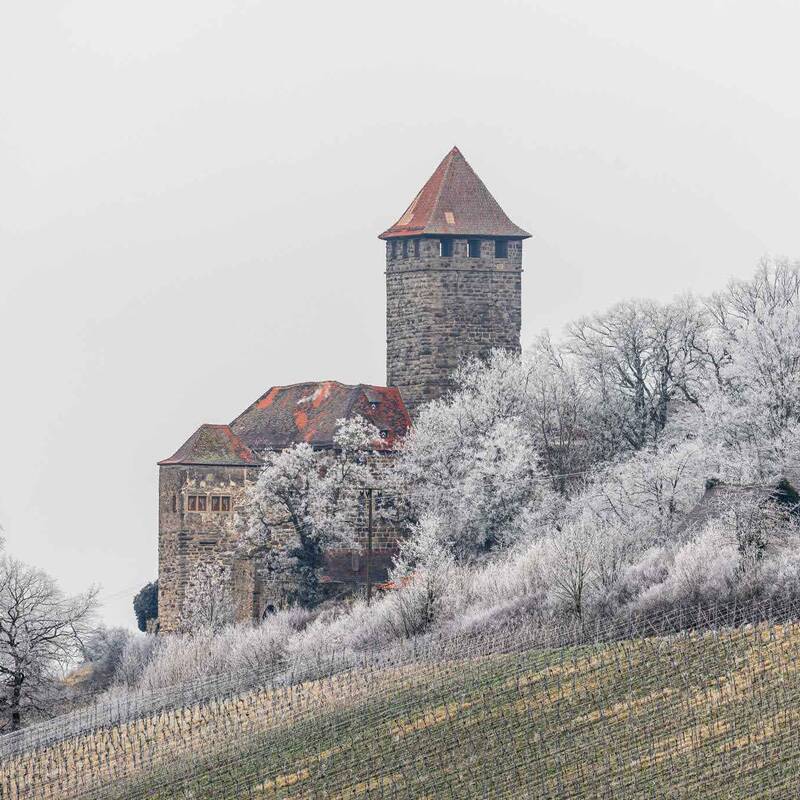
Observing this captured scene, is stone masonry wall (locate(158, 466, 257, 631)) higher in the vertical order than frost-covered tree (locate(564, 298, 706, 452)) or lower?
lower

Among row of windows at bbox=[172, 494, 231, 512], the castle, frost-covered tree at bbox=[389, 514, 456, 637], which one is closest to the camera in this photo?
frost-covered tree at bbox=[389, 514, 456, 637]

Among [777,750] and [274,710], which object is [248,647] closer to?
[274,710]

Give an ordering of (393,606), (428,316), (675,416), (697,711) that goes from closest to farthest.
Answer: (697,711) → (393,606) → (675,416) → (428,316)

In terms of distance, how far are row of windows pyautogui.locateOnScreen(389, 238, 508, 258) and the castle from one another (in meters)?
0.03

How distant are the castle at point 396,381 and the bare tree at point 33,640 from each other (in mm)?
5424

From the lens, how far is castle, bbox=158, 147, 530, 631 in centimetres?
8388

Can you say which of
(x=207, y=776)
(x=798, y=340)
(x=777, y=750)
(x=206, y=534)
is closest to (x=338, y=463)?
(x=206, y=534)

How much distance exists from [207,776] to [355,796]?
5.05m

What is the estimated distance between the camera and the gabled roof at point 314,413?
Answer: 86.8m

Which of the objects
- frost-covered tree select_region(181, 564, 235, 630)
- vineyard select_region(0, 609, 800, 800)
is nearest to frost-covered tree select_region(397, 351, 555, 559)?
frost-covered tree select_region(181, 564, 235, 630)

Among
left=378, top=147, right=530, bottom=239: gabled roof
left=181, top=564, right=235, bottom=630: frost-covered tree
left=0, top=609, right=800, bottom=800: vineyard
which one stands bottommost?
left=0, top=609, right=800, bottom=800: vineyard

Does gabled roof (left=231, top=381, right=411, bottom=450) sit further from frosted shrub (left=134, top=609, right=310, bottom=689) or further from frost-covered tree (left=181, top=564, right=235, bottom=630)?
frosted shrub (left=134, top=609, right=310, bottom=689)

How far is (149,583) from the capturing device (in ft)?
299

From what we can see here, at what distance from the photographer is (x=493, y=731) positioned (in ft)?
177
